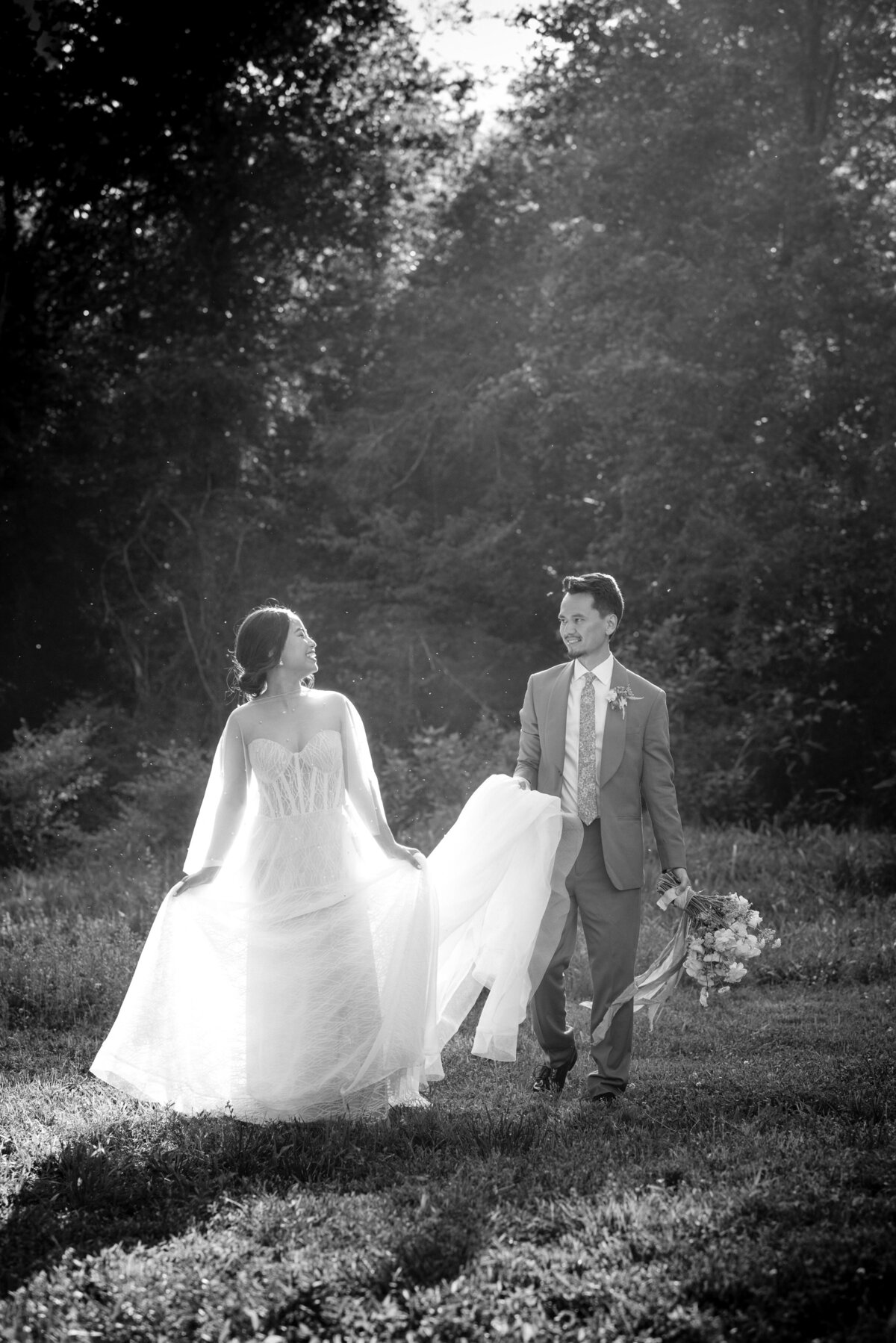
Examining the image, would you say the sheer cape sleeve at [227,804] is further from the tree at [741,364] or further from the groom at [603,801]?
the tree at [741,364]

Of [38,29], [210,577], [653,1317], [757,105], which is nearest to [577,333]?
[757,105]

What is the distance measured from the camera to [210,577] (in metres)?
20.0

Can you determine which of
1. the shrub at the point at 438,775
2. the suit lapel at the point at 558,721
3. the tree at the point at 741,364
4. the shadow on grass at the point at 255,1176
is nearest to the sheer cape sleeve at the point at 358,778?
the suit lapel at the point at 558,721

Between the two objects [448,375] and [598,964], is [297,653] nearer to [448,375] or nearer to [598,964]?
[598,964]

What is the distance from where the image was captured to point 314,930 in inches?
220

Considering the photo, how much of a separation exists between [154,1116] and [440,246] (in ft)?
56.4

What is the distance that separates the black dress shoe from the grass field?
74mm

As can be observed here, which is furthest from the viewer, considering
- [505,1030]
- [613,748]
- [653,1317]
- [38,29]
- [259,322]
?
[259,322]

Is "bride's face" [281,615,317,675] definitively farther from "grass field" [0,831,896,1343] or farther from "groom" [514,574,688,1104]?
"grass field" [0,831,896,1343]

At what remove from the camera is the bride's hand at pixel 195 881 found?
5738 mm

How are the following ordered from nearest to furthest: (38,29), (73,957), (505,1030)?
(505,1030) < (73,957) < (38,29)

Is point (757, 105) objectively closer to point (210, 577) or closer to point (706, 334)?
point (706, 334)

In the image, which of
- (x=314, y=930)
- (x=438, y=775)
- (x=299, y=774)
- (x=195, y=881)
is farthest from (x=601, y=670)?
(x=438, y=775)

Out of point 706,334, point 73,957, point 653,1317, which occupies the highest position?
point 706,334
